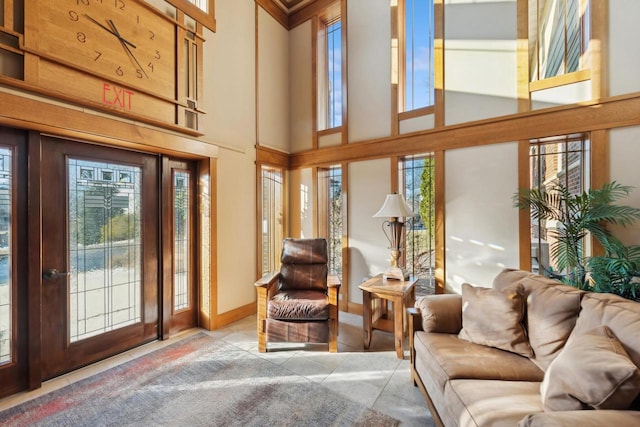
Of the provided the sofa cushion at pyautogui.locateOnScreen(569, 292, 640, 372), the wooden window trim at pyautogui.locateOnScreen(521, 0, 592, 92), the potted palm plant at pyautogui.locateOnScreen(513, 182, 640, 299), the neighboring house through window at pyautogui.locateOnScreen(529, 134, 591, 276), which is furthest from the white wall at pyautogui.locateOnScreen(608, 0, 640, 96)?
the sofa cushion at pyautogui.locateOnScreen(569, 292, 640, 372)

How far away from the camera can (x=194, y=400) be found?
2.00 metres

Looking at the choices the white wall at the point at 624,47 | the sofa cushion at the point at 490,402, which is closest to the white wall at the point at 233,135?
the sofa cushion at the point at 490,402

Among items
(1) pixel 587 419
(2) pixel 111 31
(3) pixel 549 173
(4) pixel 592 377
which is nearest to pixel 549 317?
(4) pixel 592 377

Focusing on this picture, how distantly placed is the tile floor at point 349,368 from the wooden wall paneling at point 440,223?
836 millimetres

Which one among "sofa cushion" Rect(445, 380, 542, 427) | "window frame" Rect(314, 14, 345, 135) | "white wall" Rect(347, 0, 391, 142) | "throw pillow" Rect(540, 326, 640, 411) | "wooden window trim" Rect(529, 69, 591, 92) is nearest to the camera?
"throw pillow" Rect(540, 326, 640, 411)

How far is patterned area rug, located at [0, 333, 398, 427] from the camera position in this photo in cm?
181

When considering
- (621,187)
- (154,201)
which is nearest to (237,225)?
(154,201)

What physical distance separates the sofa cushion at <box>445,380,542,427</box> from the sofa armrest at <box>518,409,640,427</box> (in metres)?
0.20

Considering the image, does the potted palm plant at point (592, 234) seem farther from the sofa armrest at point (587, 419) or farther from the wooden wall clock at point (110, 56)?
the wooden wall clock at point (110, 56)

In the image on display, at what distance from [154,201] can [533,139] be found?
12.6 feet

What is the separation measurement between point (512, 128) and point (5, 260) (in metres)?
4.40

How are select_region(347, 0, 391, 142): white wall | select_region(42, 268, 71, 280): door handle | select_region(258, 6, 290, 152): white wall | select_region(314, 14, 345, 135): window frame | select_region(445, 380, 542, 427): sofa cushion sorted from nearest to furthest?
select_region(445, 380, 542, 427): sofa cushion, select_region(42, 268, 71, 280): door handle, select_region(347, 0, 391, 142): white wall, select_region(258, 6, 290, 152): white wall, select_region(314, 14, 345, 135): window frame

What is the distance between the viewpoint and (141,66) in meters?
2.63

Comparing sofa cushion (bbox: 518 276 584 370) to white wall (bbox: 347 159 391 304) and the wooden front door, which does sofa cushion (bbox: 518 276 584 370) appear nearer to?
white wall (bbox: 347 159 391 304)
